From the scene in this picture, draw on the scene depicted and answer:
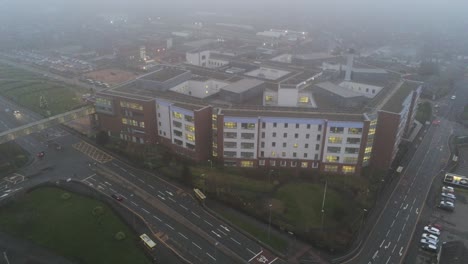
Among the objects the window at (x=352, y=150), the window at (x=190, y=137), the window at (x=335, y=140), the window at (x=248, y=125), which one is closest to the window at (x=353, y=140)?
the window at (x=335, y=140)

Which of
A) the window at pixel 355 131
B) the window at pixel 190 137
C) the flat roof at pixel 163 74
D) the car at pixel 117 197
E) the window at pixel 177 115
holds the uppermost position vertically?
the flat roof at pixel 163 74

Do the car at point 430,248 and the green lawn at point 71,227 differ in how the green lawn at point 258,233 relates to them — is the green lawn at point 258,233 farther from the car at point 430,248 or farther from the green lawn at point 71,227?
the car at point 430,248

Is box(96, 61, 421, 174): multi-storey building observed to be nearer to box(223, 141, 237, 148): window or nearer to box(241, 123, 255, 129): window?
box(241, 123, 255, 129): window

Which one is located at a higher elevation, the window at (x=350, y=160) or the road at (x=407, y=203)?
the window at (x=350, y=160)

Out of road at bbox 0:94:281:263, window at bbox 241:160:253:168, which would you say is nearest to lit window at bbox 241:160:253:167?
window at bbox 241:160:253:168

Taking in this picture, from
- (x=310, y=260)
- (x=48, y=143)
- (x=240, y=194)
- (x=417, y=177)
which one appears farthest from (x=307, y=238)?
(x=48, y=143)

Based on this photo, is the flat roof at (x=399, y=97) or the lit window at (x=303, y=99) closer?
the flat roof at (x=399, y=97)
